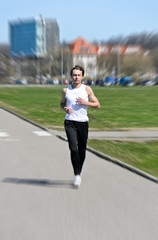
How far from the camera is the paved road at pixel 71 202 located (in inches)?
172

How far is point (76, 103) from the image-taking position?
253 inches

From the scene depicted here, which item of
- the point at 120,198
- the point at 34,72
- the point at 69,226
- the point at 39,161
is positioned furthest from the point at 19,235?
the point at 34,72

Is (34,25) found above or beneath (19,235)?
above

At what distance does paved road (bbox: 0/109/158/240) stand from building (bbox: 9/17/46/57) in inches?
5264

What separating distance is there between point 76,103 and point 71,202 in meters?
1.49

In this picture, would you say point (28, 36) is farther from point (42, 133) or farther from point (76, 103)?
point (76, 103)

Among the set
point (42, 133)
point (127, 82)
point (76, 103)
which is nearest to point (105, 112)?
point (42, 133)

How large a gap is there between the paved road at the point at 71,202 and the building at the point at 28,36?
439 feet

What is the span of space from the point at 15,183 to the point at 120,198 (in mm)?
1757

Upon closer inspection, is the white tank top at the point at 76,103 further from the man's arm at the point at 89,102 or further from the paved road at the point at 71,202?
the paved road at the point at 71,202

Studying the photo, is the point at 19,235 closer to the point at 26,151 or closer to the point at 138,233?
the point at 138,233

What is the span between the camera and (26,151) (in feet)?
33.9

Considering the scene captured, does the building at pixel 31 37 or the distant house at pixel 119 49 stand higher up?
the building at pixel 31 37

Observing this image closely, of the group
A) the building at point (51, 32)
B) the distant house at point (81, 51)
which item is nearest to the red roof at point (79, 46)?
the distant house at point (81, 51)
